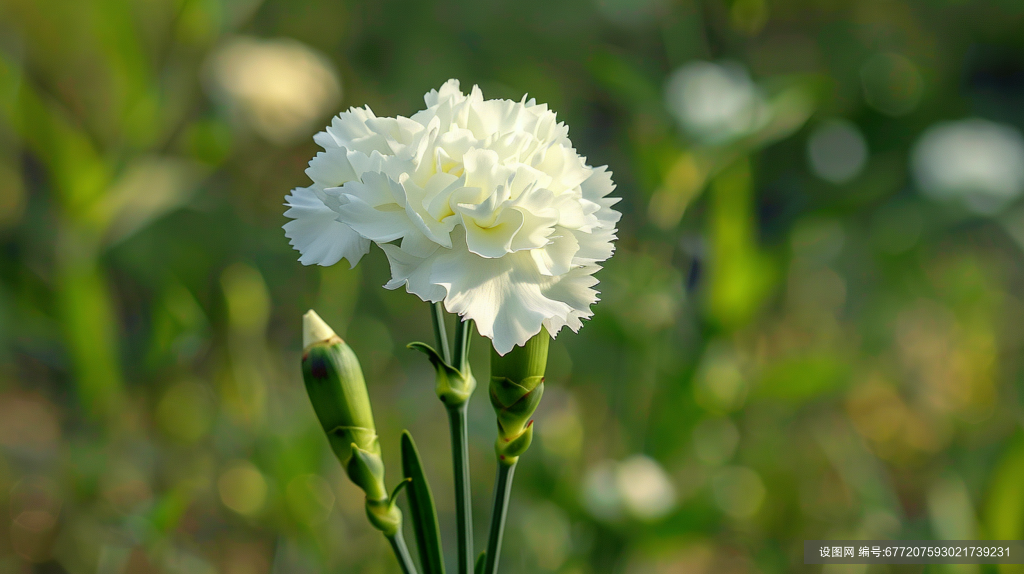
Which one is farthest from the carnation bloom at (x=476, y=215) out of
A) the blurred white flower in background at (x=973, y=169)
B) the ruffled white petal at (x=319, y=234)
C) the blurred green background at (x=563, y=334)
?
the blurred white flower in background at (x=973, y=169)

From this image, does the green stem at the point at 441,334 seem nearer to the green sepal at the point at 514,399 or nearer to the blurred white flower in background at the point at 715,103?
the green sepal at the point at 514,399

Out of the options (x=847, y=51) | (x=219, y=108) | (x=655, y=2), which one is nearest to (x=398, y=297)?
(x=219, y=108)

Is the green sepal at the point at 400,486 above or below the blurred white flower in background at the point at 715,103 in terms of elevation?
below

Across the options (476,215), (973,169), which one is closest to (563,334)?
(973,169)

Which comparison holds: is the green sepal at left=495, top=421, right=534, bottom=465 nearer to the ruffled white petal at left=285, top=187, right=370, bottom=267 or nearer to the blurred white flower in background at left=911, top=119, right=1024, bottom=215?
the ruffled white petal at left=285, top=187, right=370, bottom=267

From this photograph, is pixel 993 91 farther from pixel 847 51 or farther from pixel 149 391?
pixel 149 391

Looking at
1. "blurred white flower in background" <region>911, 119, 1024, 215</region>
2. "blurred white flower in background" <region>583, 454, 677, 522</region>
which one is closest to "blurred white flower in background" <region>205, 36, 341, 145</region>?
"blurred white flower in background" <region>583, 454, 677, 522</region>
